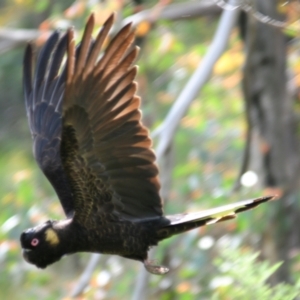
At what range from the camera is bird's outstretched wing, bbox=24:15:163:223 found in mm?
3029

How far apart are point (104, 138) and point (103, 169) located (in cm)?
14

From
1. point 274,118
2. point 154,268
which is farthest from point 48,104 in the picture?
point 274,118

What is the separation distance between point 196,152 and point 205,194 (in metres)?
0.77

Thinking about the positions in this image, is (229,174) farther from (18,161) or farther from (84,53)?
(84,53)

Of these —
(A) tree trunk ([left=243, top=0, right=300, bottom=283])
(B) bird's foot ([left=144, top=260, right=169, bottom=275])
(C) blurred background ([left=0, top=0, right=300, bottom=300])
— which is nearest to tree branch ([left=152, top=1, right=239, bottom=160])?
(C) blurred background ([left=0, top=0, right=300, bottom=300])

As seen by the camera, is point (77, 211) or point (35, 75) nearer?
point (77, 211)

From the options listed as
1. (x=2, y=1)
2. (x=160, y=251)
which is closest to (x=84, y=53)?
(x=160, y=251)

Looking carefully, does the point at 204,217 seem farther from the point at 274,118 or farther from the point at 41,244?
the point at 274,118

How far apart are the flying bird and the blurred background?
0.44 meters

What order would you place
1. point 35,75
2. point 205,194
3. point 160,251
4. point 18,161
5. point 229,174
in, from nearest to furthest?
point 35,75, point 160,251, point 205,194, point 229,174, point 18,161

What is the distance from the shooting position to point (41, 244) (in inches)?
132

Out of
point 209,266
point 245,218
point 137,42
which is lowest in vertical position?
point 209,266

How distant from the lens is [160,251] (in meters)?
4.67

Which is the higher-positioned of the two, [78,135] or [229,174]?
[78,135]
